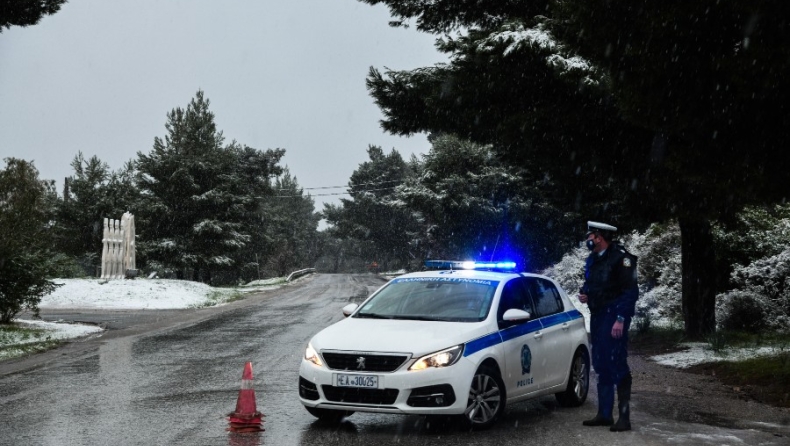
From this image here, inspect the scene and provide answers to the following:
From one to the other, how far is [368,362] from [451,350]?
0.73 metres

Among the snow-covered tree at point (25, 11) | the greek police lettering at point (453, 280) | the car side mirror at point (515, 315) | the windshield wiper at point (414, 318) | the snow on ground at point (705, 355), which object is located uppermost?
the snow-covered tree at point (25, 11)

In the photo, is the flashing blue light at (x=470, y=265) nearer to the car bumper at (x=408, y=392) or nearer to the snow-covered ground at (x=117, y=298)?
the car bumper at (x=408, y=392)

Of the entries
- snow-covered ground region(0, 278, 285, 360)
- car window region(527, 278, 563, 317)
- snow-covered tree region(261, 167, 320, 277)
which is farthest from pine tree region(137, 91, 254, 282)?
A: car window region(527, 278, 563, 317)

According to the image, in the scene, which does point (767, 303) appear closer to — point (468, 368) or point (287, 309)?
point (468, 368)

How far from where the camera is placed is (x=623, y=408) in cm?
823

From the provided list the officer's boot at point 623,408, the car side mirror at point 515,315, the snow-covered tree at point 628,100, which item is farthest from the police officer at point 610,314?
the snow-covered tree at point 628,100

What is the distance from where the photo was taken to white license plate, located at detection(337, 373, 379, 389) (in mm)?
7543

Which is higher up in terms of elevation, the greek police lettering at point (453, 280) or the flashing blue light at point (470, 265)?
the flashing blue light at point (470, 265)

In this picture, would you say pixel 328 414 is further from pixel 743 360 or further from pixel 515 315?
pixel 743 360

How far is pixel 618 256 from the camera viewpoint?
333 inches

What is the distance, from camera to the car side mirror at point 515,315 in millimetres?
8320

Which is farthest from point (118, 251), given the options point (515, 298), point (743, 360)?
point (515, 298)

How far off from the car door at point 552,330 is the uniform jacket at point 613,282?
81 centimetres

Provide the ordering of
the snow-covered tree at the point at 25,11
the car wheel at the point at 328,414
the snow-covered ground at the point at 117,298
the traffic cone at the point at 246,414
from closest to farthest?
the traffic cone at the point at 246,414 < the car wheel at the point at 328,414 < the snow-covered tree at the point at 25,11 < the snow-covered ground at the point at 117,298
